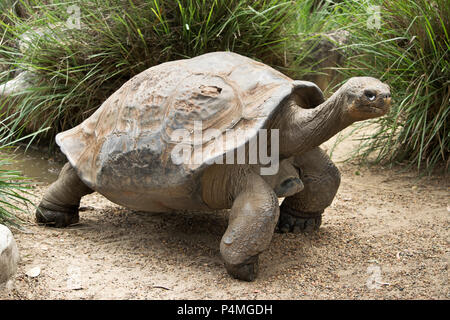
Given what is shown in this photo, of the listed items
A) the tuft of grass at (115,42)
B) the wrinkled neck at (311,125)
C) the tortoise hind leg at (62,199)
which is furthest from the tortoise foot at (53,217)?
the wrinkled neck at (311,125)

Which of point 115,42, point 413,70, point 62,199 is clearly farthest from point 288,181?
point 115,42

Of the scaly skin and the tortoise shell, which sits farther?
the tortoise shell

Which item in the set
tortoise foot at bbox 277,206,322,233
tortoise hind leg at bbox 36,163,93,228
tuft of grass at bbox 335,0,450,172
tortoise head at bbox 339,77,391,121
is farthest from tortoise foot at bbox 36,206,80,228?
tuft of grass at bbox 335,0,450,172

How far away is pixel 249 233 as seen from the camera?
286cm

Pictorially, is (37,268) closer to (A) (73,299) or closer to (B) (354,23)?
(A) (73,299)

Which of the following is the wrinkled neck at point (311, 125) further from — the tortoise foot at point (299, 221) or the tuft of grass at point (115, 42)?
the tuft of grass at point (115, 42)

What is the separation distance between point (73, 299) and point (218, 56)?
5.57ft

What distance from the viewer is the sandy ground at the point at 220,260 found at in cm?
276

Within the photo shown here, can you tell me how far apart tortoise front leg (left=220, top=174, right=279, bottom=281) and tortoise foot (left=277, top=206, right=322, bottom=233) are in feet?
2.75

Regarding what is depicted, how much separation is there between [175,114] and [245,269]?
956 mm

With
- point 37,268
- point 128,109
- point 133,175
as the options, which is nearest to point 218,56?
point 128,109

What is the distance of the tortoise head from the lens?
2.62 metres

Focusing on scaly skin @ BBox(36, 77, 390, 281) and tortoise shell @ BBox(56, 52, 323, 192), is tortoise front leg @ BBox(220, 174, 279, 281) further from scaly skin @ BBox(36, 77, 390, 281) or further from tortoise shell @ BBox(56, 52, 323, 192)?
tortoise shell @ BBox(56, 52, 323, 192)

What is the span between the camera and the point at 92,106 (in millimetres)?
5195
